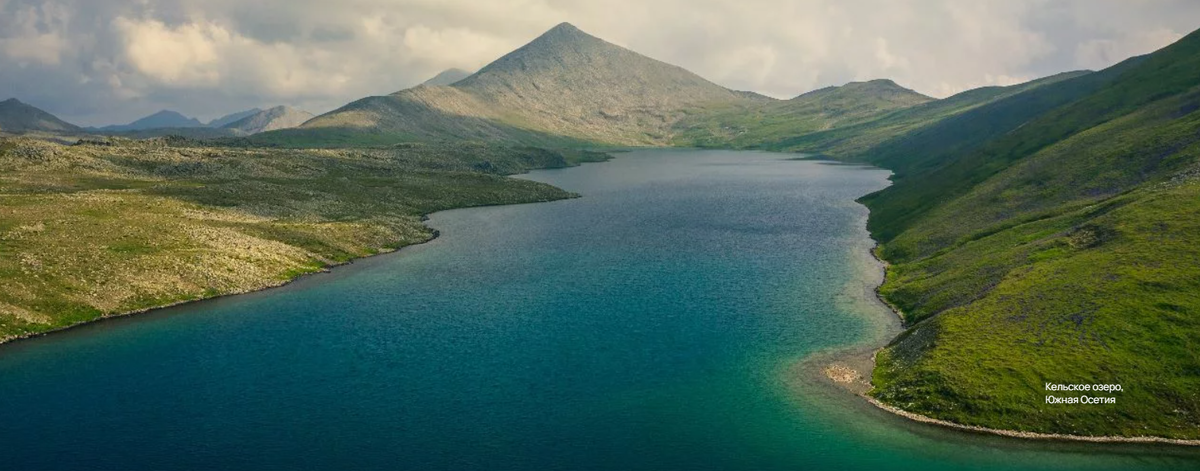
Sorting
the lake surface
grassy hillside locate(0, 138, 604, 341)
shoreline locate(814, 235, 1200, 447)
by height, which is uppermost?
grassy hillside locate(0, 138, 604, 341)

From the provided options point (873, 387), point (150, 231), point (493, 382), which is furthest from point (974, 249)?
point (150, 231)

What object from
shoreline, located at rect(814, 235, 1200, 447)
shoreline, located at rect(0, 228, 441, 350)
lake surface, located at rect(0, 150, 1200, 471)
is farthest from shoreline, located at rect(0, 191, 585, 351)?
shoreline, located at rect(814, 235, 1200, 447)

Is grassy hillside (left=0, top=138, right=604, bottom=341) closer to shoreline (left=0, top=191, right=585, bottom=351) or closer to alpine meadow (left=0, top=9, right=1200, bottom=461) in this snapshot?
alpine meadow (left=0, top=9, right=1200, bottom=461)

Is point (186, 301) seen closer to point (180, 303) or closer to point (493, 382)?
point (180, 303)

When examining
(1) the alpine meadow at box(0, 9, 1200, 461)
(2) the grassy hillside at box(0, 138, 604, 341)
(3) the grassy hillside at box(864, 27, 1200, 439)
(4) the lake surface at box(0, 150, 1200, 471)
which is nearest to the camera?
(4) the lake surface at box(0, 150, 1200, 471)

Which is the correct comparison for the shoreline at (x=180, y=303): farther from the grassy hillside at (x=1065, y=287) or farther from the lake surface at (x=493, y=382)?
the grassy hillside at (x=1065, y=287)

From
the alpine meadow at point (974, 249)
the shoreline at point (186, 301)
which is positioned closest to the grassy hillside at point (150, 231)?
the alpine meadow at point (974, 249)

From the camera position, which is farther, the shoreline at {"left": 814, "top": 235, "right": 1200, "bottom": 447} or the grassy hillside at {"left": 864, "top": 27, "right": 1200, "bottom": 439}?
the grassy hillside at {"left": 864, "top": 27, "right": 1200, "bottom": 439}
